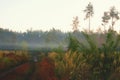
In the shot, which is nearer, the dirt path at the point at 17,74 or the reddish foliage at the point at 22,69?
the dirt path at the point at 17,74

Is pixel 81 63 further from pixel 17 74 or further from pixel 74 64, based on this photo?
pixel 17 74

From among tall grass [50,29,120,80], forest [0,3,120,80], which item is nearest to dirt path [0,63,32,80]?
forest [0,3,120,80]

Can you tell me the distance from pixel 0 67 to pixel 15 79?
175cm

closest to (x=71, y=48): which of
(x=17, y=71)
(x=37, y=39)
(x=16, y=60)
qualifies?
(x=16, y=60)

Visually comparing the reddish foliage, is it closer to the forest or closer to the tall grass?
the forest

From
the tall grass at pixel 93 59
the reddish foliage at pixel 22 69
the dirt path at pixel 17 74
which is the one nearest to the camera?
the dirt path at pixel 17 74

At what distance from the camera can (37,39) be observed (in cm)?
15950

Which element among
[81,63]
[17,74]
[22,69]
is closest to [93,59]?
[81,63]

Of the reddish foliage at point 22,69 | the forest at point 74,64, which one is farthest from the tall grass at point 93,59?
the reddish foliage at point 22,69

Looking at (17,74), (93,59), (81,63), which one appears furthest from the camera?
(93,59)

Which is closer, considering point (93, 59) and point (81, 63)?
point (81, 63)

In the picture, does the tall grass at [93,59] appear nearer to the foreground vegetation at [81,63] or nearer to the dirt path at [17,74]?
the foreground vegetation at [81,63]

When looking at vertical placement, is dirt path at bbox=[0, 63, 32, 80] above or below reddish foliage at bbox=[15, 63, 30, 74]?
below

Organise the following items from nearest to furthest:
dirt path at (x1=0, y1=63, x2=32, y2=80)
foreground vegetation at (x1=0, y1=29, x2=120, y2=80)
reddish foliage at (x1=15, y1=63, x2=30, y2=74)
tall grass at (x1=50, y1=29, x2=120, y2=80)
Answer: dirt path at (x1=0, y1=63, x2=32, y2=80) < reddish foliage at (x1=15, y1=63, x2=30, y2=74) < foreground vegetation at (x1=0, y1=29, x2=120, y2=80) < tall grass at (x1=50, y1=29, x2=120, y2=80)
